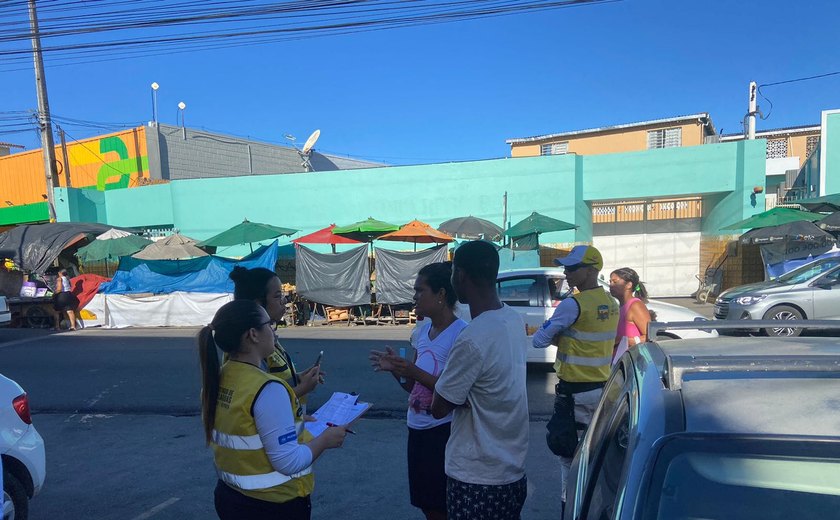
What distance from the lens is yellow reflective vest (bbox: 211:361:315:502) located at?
6.60 feet

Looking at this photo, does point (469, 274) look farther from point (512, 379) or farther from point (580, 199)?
point (580, 199)

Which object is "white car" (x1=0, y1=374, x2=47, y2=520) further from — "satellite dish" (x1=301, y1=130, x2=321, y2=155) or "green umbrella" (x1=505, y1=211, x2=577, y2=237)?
"satellite dish" (x1=301, y1=130, x2=321, y2=155)

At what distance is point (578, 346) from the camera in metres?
3.54

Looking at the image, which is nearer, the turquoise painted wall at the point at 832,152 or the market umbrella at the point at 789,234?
the market umbrella at the point at 789,234

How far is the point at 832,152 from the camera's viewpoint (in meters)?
16.2

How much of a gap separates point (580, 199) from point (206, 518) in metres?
15.4

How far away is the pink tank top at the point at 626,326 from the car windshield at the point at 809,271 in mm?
8760

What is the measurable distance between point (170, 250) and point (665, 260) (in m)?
15.5

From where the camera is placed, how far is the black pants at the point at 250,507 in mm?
2098

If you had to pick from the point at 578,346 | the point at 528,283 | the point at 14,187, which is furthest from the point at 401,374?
the point at 14,187

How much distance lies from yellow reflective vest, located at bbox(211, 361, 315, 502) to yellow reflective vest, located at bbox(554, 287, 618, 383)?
80.5 inches

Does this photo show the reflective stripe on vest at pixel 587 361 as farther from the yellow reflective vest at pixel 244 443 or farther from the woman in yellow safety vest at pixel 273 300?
the yellow reflective vest at pixel 244 443

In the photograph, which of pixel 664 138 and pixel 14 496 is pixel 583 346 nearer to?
pixel 14 496

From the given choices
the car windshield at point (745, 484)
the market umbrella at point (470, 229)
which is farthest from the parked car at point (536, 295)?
the market umbrella at point (470, 229)
